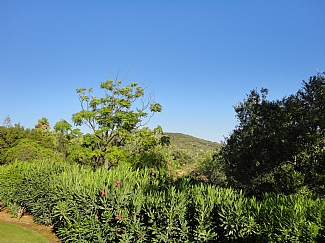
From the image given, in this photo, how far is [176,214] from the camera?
13.8ft

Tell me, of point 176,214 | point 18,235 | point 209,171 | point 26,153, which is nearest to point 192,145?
point 209,171

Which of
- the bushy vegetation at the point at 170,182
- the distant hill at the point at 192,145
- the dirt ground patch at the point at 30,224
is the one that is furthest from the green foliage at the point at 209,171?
the distant hill at the point at 192,145

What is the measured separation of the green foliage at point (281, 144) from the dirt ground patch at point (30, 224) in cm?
734

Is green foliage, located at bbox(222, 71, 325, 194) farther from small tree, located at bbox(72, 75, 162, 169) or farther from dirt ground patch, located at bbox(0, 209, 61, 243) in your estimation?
dirt ground patch, located at bbox(0, 209, 61, 243)

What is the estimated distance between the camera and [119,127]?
10.2m

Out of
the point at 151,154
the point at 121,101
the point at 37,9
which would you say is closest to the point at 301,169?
the point at 151,154

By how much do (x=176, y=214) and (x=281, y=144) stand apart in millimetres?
6452

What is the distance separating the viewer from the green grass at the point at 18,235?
21.3ft

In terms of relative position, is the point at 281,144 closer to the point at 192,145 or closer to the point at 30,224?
the point at 30,224

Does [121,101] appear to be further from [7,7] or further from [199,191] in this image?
[199,191]

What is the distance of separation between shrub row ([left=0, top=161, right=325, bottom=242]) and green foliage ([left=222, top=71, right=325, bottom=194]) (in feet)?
14.5

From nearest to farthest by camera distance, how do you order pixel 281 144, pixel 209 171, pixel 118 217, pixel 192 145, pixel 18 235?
pixel 118 217
pixel 18 235
pixel 281 144
pixel 209 171
pixel 192 145

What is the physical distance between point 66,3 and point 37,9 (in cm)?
139

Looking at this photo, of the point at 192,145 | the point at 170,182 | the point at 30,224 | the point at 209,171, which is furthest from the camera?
the point at 192,145
